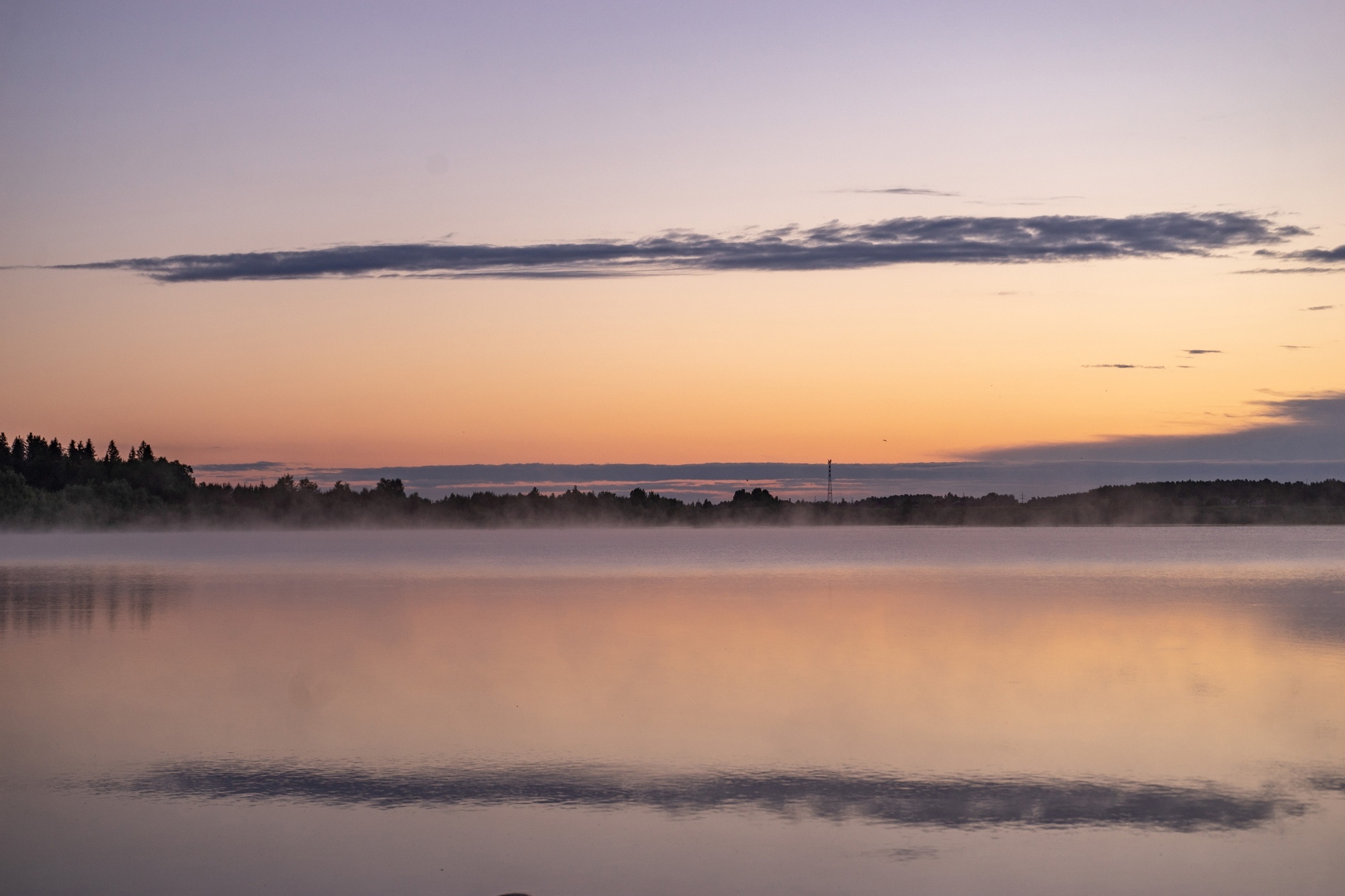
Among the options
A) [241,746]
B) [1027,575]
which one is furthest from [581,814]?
[1027,575]

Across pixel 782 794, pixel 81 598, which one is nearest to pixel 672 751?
pixel 782 794

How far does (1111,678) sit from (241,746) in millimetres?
12505

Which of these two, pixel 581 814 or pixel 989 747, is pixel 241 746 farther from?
pixel 989 747

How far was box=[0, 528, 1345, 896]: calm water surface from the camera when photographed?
9.77 metres

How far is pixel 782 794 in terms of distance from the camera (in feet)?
39.2

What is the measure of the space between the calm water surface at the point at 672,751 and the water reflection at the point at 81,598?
39 cm

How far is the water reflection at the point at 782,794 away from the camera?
11148mm

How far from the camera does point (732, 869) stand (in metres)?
9.66

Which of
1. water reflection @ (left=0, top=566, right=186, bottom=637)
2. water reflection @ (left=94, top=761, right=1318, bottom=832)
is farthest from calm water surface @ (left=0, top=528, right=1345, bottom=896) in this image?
water reflection @ (left=0, top=566, right=186, bottom=637)

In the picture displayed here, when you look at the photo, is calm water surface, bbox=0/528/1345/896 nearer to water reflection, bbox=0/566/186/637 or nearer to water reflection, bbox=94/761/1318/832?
water reflection, bbox=94/761/1318/832

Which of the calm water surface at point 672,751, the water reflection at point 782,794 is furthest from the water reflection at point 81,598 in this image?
the water reflection at point 782,794

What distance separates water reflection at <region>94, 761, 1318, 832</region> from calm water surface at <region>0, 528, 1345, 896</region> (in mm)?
48

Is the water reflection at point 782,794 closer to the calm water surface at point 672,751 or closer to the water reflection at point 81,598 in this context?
the calm water surface at point 672,751

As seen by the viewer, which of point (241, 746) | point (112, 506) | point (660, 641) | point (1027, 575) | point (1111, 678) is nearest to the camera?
point (241, 746)
